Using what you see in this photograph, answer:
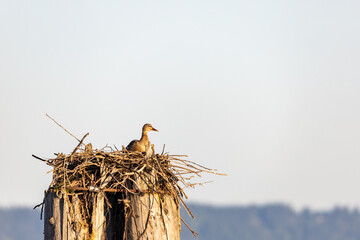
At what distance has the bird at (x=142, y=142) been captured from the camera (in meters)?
15.1

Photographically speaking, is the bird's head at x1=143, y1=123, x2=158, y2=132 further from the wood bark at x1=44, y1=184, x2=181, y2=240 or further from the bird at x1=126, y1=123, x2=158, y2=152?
the wood bark at x1=44, y1=184, x2=181, y2=240

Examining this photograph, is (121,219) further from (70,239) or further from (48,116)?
(48,116)

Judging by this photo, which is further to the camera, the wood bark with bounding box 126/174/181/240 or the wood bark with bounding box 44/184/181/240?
the wood bark with bounding box 126/174/181/240

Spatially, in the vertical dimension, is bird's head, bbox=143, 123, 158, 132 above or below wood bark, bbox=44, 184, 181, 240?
above

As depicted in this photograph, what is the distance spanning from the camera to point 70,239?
11133 mm

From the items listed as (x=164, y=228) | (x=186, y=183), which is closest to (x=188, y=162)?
(x=186, y=183)

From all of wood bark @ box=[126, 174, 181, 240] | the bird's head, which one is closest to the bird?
the bird's head

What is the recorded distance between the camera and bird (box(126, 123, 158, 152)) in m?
15.1

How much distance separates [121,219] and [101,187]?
1.97 feet

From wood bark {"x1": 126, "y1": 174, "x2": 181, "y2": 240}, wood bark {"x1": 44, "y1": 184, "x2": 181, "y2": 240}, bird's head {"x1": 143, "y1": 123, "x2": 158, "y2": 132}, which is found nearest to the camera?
wood bark {"x1": 44, "y1": 184, "x2": 181, "y2": 240}

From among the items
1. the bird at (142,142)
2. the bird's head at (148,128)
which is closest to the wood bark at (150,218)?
the bird at (142,142)

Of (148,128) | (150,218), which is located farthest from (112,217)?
(148,128)

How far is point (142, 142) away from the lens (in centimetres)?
1580

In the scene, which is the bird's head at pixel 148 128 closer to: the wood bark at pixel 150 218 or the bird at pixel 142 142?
the bird at pixel 142 142
